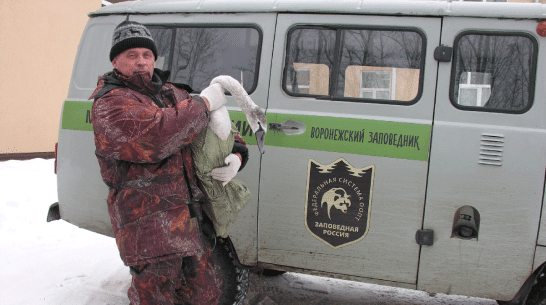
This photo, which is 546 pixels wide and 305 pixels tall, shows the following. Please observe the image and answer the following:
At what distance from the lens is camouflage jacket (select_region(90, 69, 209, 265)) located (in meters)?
1.76

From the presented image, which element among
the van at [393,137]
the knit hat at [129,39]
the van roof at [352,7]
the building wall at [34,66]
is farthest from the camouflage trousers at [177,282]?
the building wall at [34,66]

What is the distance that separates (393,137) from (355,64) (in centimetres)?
55

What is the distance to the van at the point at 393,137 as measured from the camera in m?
2.45

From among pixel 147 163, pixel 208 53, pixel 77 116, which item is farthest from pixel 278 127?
pixel 77 116

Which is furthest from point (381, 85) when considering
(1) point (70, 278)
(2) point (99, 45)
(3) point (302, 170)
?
(1) point (70, 278)

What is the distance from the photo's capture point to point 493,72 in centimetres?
251

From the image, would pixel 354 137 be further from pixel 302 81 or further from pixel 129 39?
pixel 129 39

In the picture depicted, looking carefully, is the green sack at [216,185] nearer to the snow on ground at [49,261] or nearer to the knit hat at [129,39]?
the knit hat at [129,39]

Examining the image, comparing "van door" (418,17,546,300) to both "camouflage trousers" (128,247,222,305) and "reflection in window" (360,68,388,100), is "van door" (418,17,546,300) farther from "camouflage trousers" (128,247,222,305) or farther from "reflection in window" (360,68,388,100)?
"camouflage trousers" (128,247,222,305)

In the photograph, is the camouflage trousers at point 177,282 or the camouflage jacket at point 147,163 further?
the camouflage trousers at point 177,282

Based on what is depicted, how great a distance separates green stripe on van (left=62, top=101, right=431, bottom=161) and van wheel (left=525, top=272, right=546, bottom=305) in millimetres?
1016

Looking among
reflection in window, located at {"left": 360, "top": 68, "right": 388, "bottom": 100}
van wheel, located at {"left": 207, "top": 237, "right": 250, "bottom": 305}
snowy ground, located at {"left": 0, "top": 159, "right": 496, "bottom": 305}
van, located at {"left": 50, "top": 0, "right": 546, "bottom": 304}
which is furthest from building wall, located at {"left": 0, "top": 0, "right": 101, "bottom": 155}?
reflection in window, located at {"left": 360, "top": 68, "right": 388, "bottom": 100}

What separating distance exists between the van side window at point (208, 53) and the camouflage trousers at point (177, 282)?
1.23 m

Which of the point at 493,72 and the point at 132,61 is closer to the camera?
the point at 132,61
